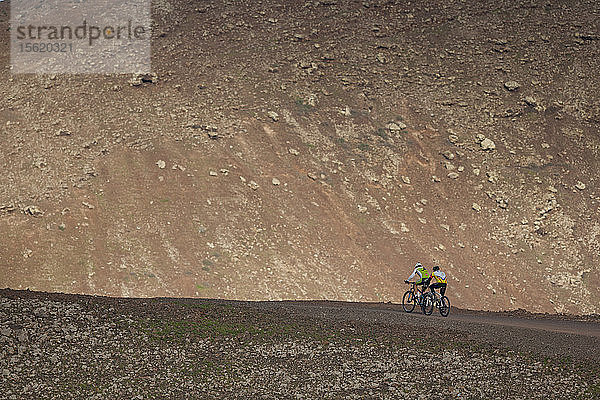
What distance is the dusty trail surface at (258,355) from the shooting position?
10125mm

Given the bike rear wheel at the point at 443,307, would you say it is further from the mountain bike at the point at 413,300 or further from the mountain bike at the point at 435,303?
the mountain bike at the point at 413,300

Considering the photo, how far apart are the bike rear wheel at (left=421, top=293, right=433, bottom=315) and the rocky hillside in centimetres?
540

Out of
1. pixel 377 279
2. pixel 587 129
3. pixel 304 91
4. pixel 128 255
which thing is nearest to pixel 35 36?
pixel 304 91

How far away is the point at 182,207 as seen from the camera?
82.5 ft

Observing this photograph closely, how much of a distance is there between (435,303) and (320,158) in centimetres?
1257

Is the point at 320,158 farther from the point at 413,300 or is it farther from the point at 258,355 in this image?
the point at 258,355

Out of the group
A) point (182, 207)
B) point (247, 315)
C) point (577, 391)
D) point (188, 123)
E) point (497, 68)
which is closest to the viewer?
point (577, 391)

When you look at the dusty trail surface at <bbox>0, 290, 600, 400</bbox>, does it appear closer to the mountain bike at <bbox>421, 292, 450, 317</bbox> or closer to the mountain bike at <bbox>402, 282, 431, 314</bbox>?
the mountain bike at <bbox>421, 292, 450, 317</bbox>

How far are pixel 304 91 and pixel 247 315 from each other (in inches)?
763

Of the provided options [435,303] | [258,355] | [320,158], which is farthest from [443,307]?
[320,158]

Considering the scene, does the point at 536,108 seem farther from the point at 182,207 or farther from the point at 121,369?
the point at 121,369

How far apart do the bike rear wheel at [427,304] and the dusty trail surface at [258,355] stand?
2485 mm

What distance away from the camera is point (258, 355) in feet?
38.7

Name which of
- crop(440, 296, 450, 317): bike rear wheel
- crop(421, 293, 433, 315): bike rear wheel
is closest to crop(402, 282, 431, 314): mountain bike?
crop(421, 293, 433, 315): bike rear wheel
